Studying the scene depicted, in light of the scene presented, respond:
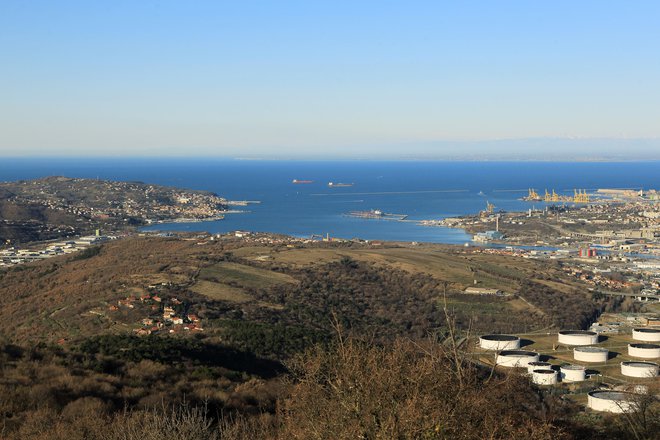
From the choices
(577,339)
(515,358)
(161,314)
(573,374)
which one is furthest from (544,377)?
(161,314)

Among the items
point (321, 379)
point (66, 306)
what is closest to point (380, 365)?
point (321, 379)

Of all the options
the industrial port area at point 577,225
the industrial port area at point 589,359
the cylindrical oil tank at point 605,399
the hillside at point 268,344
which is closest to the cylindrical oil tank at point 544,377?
the industrial port area at point 589,359

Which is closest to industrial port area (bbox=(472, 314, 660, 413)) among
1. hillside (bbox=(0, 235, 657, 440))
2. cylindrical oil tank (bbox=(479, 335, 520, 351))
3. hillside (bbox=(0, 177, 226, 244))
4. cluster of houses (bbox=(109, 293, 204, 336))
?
cylindrical oil tank (bbox=(479, 335, 520, 351))

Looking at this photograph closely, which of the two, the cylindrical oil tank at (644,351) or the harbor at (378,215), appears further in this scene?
the harbor at (378,215)

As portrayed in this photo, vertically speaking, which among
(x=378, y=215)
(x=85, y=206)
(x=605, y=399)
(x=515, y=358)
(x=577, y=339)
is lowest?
(x=378, y=215)

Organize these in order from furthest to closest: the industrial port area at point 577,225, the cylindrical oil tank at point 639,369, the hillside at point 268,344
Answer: the industrial port area at point 577,225, the cylindrical oil tank at point 639,369, the hillside at point 268,344

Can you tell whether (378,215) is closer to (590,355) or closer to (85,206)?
(85,206)

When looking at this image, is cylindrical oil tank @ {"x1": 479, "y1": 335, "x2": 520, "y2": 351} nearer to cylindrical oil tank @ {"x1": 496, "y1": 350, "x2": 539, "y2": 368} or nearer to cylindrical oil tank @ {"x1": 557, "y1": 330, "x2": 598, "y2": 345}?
cylindrical oil tank @ {"x1": 496, "y1": 350, "x2": 539, "y2": 368}

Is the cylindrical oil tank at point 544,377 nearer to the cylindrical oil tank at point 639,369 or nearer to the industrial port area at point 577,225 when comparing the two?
the cylindrical oil tank at point 639,369
